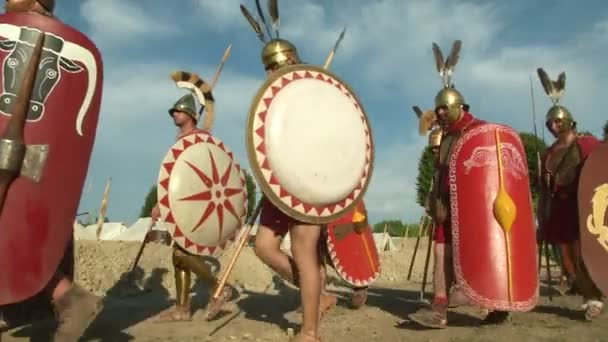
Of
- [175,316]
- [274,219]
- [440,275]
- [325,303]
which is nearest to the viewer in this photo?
[274,219]

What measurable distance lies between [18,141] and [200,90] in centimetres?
322

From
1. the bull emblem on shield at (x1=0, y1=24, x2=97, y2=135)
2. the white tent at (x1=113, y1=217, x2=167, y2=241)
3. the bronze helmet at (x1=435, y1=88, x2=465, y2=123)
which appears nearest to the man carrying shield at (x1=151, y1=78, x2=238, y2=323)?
the bronze helmet at (x1=435, y1=88, x2=465, y2=123)

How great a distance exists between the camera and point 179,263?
490 centimetres

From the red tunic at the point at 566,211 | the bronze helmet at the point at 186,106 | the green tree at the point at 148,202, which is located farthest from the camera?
the green tree at the point at 148,202

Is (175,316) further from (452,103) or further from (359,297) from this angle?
(452,103)

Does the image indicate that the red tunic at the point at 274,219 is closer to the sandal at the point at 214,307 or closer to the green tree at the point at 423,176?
the sandal at the point at 214,307

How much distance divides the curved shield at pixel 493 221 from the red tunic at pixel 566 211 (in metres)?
1.83

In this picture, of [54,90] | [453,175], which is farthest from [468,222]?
[54,90]

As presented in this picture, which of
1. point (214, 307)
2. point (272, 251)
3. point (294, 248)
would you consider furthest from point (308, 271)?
point (214, 307)

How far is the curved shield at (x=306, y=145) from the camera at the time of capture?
10.9 feet

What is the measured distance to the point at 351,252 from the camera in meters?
5.49

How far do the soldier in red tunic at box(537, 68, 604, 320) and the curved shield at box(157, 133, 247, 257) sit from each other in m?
3.08

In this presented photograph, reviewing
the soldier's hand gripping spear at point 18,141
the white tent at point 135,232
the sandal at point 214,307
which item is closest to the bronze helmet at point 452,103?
the sandal at point 214,307

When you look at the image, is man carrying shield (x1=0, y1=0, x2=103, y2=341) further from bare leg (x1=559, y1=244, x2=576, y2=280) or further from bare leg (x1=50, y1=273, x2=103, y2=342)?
bare leg (x1=559, y1=244, x2=576, y2=280)
